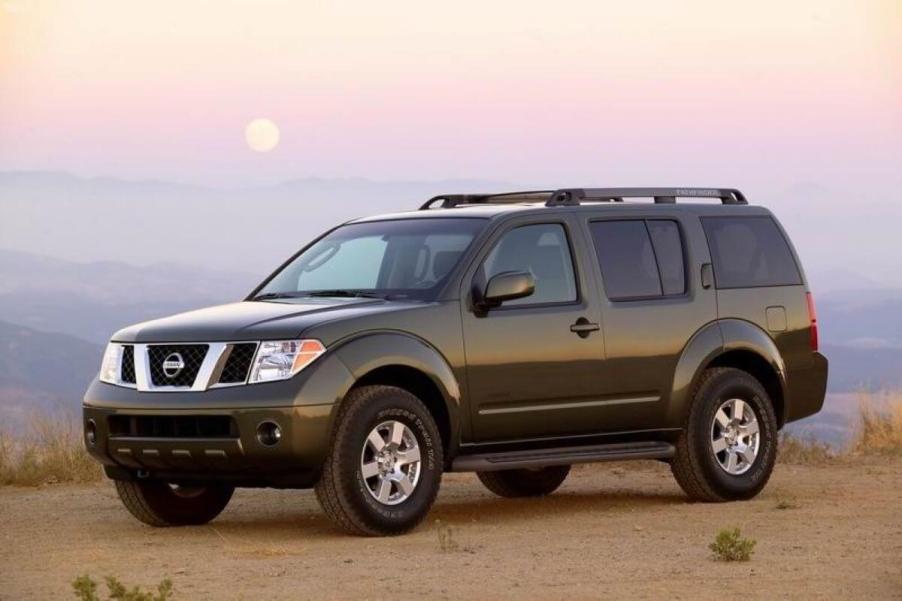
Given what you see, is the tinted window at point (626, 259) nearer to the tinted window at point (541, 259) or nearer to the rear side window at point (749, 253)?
the tinted window at point (541, 259)

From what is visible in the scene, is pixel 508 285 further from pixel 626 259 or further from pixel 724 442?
pixel 724 442

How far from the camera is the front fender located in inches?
432

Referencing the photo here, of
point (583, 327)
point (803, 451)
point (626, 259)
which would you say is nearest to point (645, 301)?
point (626, 259)

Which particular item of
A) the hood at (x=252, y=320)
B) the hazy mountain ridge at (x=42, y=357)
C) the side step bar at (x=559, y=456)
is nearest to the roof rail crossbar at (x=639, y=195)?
the side step bar at (x=559, y=456)

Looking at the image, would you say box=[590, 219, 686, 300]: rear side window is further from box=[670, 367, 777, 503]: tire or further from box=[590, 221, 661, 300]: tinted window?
box=[670, 367, 777, 503]: tire

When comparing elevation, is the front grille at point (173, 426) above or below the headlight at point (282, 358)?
below

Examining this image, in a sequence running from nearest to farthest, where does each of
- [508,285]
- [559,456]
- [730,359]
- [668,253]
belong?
[508,285], [559,456], [668,253], [730,359]

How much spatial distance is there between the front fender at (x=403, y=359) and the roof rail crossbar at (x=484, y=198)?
215cm

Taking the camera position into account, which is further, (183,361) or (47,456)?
(47,456)

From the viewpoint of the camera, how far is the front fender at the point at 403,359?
1097 cm

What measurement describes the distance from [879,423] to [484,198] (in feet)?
22.7

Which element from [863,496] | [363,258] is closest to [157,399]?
[363,258]

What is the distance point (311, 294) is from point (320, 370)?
4.71ft

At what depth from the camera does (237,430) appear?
10844 millimetres
